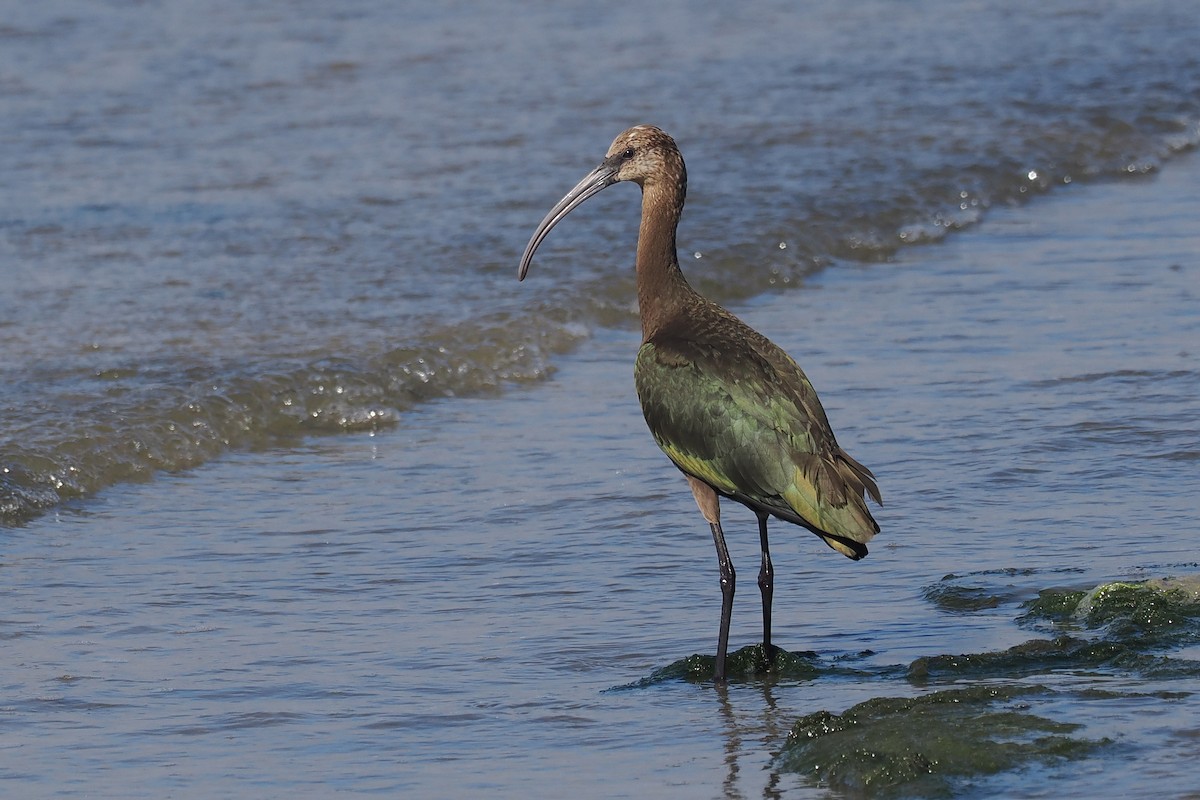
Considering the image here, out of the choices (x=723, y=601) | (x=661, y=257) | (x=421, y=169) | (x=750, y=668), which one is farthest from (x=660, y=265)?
(x=421, y=169)

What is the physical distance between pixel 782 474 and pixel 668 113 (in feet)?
33.5

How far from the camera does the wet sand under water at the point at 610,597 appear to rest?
484cm

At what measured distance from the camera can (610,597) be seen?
20.5 feet

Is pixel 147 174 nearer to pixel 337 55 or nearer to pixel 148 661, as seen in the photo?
pixel 337 55

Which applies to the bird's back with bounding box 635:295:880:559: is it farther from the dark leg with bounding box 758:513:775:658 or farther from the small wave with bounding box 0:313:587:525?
the small wave with bounding box 0:313:587:525

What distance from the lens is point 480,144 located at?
14.1 meters

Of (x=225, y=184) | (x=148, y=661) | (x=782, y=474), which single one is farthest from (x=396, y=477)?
(x=225, y=184)

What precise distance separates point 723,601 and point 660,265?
3.84 ft

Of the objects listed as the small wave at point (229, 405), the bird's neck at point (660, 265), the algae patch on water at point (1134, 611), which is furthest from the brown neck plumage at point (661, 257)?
the small wave at point (229, 405)

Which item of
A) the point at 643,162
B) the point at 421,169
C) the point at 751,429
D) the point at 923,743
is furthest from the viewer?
the point at 421,169

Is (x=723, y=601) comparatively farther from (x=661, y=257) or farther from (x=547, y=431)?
(x=547, y=431)

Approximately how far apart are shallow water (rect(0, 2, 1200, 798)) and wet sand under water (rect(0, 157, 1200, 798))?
2 cm

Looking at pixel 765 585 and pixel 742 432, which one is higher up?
pixel 742 432

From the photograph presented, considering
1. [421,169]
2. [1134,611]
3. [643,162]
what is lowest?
[1134,611]
